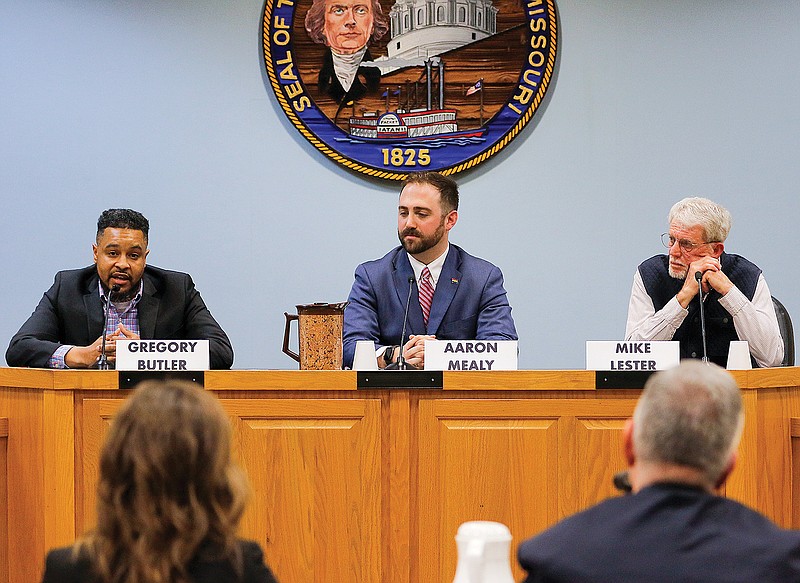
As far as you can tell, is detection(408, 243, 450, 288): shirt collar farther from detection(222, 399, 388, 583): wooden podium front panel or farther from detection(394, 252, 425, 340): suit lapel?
detection(222, 399, 388, 583): wooden podium front panel

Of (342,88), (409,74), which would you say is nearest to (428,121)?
(409,74)

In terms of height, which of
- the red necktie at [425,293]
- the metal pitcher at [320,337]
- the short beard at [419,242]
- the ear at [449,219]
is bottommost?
the metal pitcher at [320,337]

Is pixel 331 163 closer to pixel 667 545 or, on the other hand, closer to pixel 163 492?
pixel 163 492

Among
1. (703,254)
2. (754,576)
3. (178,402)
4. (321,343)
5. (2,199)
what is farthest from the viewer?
(2,199)

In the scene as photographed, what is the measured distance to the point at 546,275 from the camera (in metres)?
4.21

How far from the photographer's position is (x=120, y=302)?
349cm

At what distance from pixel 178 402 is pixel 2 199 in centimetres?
321

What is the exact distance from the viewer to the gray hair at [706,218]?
10.9 ft

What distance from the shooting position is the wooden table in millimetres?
2588

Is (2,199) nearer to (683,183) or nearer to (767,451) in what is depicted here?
(683,183)

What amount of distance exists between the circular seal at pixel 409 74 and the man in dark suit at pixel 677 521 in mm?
2907

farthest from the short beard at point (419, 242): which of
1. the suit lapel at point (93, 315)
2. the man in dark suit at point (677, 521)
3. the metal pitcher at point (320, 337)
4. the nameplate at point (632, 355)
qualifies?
the man in dark suit at point (677, 521)

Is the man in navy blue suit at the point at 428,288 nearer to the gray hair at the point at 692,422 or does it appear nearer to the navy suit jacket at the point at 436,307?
the navy suit jacket at the point at 436,307

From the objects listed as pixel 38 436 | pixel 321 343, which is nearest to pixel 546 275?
pixel 321 343
